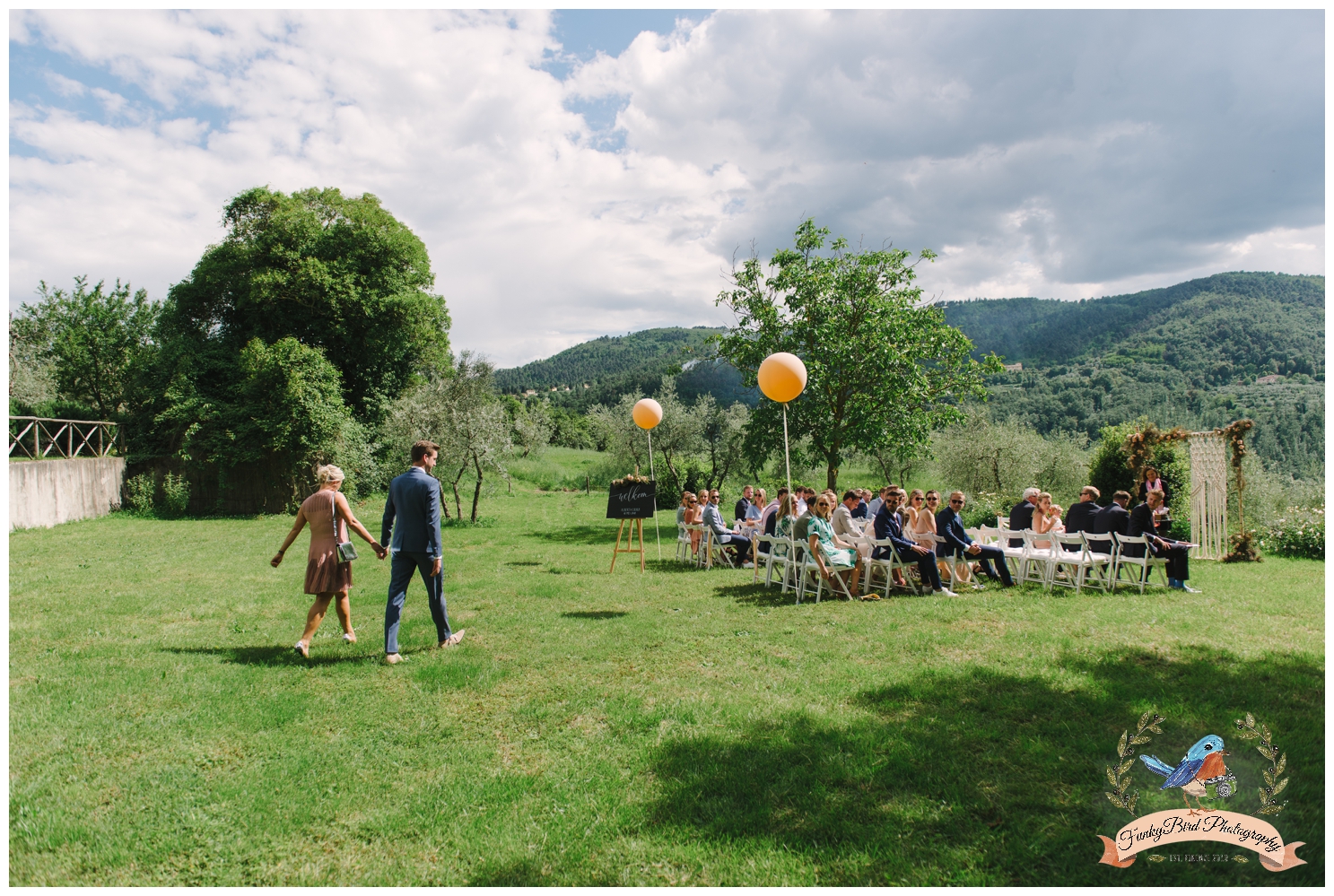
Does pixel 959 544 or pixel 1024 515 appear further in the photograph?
pixel 1024 515

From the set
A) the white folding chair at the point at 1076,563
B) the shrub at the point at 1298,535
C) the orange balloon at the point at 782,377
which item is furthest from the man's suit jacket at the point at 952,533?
the shrub at the point at 1298,535

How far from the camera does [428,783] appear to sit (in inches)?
134

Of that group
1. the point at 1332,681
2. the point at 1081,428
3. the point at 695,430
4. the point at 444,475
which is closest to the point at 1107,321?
the point at 1081,428

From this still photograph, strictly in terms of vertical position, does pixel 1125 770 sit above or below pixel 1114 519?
below

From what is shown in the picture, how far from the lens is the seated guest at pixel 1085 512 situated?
30.1 feet

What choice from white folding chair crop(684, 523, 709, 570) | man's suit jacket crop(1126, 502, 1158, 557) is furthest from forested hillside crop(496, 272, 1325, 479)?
man's suit jacket crop(1126, 502, 1158, 557)

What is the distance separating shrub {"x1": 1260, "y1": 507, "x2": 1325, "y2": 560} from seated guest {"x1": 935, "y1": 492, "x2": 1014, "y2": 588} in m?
8.07

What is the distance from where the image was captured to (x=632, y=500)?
1055 cm

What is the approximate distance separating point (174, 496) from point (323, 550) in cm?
1842

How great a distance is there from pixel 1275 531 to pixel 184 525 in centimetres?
2601

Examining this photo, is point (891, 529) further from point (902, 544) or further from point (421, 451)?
point (421, 451)

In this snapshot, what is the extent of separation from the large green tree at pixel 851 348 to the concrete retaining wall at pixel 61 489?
59.4 ft

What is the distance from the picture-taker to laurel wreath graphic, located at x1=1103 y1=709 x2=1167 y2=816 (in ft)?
9.95

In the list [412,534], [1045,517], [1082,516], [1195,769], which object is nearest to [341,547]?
[412,534]
